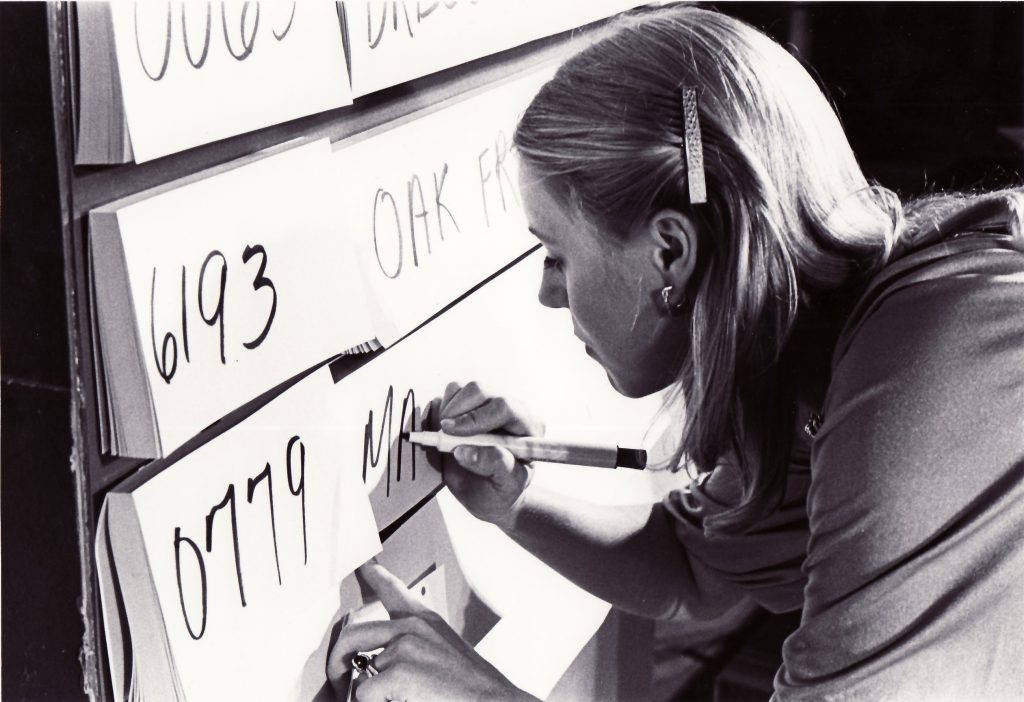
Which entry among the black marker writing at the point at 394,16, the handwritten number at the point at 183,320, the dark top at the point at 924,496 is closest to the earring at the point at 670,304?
the dark top at the point at 924,496

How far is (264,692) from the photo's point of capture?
1.59 feet

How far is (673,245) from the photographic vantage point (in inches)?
24.6

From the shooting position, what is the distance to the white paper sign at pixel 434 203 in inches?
21.0

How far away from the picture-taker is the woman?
0.53 metres

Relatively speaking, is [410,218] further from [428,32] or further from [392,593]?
[392,593]

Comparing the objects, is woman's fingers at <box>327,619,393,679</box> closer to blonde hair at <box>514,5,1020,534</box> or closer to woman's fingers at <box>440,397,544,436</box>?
woman's fingers at <box>440,397,544,436</box>

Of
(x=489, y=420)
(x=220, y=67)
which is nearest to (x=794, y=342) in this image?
(x=489, y=420)

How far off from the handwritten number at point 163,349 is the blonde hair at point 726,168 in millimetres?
282

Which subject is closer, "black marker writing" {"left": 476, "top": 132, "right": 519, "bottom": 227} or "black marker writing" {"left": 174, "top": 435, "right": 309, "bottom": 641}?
"black marker writing" {"left": 174, "top": 435, "right": 309, "bottom": 641}

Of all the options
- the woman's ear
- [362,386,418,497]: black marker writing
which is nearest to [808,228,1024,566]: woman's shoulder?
the woman's ear

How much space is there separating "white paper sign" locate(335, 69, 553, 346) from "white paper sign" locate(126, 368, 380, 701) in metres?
0.08

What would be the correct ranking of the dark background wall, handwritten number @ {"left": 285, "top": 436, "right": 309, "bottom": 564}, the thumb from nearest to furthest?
the dark background wall < handwritten number @ {"left": 285, "top": 436, "right": 309, "bottom": 564} < the thumb

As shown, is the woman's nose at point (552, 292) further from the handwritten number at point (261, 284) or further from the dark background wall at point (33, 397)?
the dark background wall at point (33, 397)

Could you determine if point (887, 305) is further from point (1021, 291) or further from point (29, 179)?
point (29, 179)
